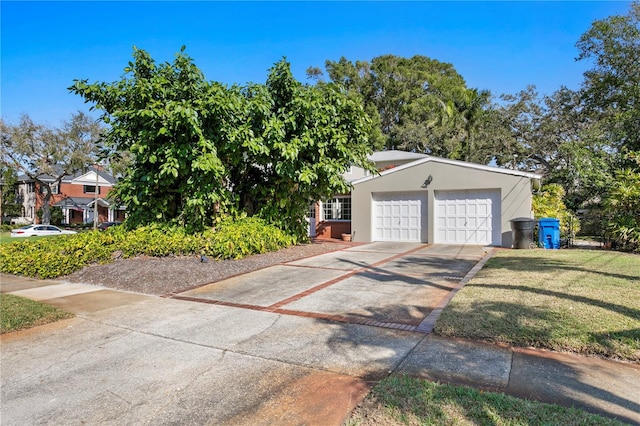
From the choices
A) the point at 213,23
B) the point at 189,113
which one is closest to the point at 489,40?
the point at 213,23

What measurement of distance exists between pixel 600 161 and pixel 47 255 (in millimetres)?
19356

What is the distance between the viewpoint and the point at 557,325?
4582 millimetres

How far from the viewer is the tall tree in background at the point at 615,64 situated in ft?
66.4

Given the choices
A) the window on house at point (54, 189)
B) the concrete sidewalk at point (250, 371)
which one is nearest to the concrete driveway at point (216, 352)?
the concrete sidewalk at point (250, 371)

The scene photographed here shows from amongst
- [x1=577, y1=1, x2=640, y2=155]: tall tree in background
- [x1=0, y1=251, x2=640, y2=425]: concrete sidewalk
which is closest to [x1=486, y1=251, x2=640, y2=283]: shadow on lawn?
[x1=0, y1=251, x2=640, y2=425]: concrete sidewalk

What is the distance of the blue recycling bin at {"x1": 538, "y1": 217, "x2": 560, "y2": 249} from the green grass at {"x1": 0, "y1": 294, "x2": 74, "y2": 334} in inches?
544

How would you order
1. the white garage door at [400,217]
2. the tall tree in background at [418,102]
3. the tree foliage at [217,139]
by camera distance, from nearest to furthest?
the tree foliage at [217,139]
the white garage door at [400,217]
the tall tree in background at [418,102]

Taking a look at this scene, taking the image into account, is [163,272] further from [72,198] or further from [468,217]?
[72,198]

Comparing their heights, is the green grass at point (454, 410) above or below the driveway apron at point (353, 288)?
above

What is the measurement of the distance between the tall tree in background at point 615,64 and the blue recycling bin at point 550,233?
8.57 metres

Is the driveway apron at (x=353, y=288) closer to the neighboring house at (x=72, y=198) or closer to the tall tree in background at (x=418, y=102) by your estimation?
the tall tree in background at (x=418, y=102)

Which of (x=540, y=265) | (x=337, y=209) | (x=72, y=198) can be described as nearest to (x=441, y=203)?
(x=337, y=209)

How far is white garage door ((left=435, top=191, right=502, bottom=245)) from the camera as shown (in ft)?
48.7

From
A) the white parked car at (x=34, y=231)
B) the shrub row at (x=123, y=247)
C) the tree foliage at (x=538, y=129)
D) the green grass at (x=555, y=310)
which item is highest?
the tree foliage at (x=538, y=129)
